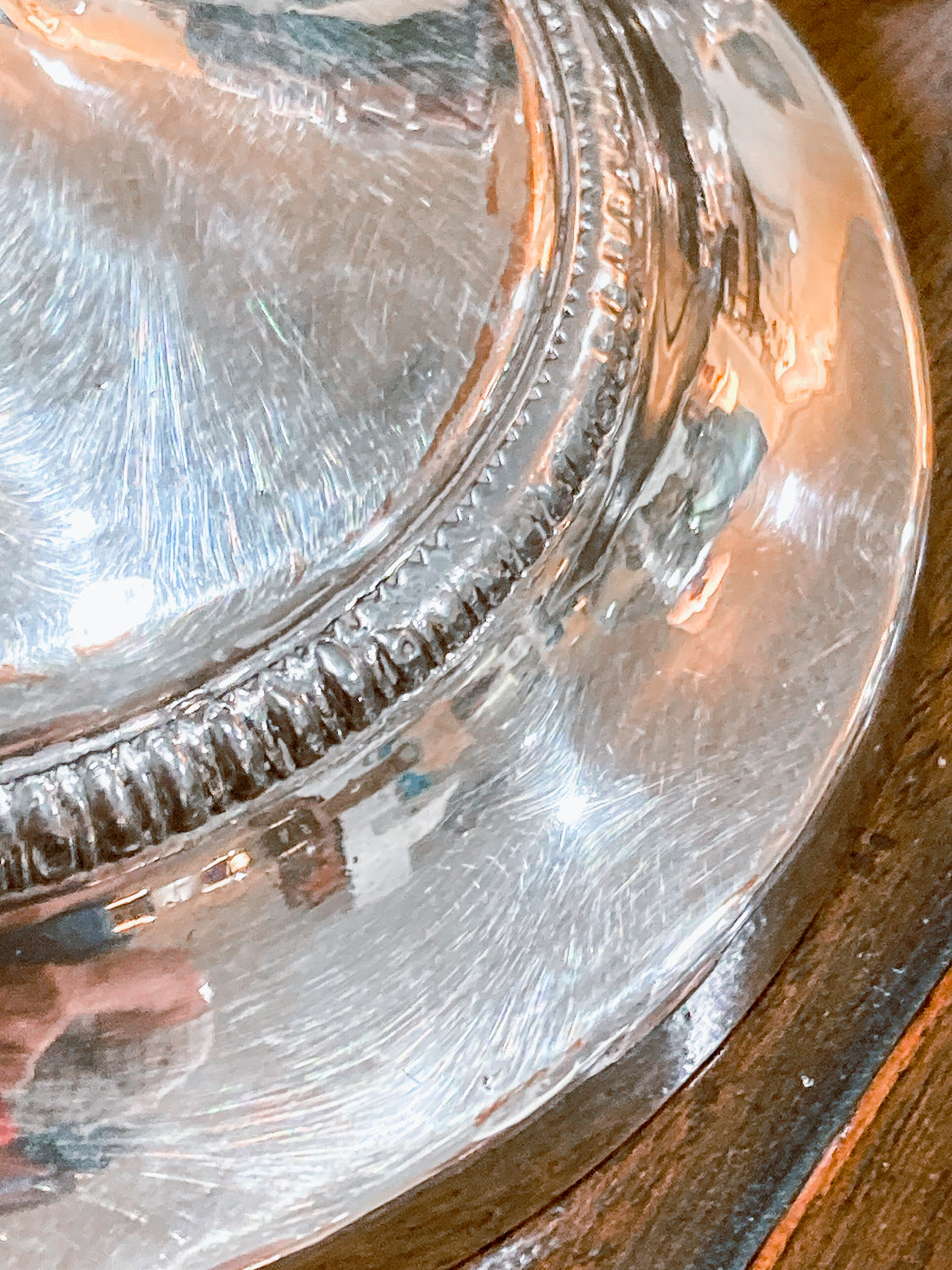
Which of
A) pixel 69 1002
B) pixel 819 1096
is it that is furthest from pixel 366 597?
pixel 819 1096

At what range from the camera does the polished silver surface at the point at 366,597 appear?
0.28 m

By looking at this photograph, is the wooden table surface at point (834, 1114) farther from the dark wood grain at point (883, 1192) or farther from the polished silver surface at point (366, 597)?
the polished silver surface at point (366, 597)

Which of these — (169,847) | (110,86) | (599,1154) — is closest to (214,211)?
(110,86)

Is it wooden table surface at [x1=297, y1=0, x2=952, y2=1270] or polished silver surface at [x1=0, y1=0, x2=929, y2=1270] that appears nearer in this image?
polished silver surface at [x1=0, y1=0, x2=929, y2=1270]

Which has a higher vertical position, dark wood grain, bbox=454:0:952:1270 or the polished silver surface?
the polished silver surface

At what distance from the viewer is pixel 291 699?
0.91 ft

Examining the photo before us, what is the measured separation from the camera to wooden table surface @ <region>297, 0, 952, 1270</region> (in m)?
0.40

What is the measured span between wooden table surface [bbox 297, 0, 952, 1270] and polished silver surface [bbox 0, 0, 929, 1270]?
0.35ft

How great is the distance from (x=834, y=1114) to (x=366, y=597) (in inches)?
10.1

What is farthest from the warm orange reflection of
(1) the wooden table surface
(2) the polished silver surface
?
(1) the wooden table surface

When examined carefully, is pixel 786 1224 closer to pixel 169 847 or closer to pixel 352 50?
pixel 169 847

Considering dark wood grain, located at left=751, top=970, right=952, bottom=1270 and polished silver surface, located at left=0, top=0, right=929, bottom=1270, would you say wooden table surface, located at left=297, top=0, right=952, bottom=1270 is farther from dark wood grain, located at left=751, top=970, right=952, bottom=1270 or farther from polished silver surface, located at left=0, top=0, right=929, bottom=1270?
polished silver surface, located at left=0, top=0, right=929, bottom=1270

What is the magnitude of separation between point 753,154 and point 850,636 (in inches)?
6.1

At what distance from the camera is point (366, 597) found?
0.29 m
